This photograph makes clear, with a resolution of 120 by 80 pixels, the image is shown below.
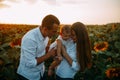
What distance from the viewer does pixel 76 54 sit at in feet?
11.5

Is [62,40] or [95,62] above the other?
[62,40]

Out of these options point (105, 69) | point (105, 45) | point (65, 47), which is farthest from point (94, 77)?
point (65, 47)

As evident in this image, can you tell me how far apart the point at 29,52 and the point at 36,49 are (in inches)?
3.8

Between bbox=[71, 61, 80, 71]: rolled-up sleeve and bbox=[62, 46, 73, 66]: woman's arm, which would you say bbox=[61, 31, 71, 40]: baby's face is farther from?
bbox=[71, 61, 80, 71]: rolled-up sleeve

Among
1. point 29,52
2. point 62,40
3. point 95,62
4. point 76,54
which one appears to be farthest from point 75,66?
point 95,62

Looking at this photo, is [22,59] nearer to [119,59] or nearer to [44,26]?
[44,26]

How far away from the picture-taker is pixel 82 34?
3.47 m

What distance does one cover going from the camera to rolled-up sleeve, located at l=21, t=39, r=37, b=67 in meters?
3.38

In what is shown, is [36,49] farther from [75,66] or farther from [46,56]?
[75,66]

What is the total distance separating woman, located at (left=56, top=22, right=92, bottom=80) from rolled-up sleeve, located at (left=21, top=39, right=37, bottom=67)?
0.25 meters

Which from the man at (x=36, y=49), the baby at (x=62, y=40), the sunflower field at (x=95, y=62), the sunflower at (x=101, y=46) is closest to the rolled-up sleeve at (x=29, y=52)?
the man at (x=36, y=49)

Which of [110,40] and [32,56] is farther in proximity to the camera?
[110,40]

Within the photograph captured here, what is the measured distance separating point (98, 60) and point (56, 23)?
126 centimetres

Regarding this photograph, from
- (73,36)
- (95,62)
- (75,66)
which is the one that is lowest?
(95,62)
